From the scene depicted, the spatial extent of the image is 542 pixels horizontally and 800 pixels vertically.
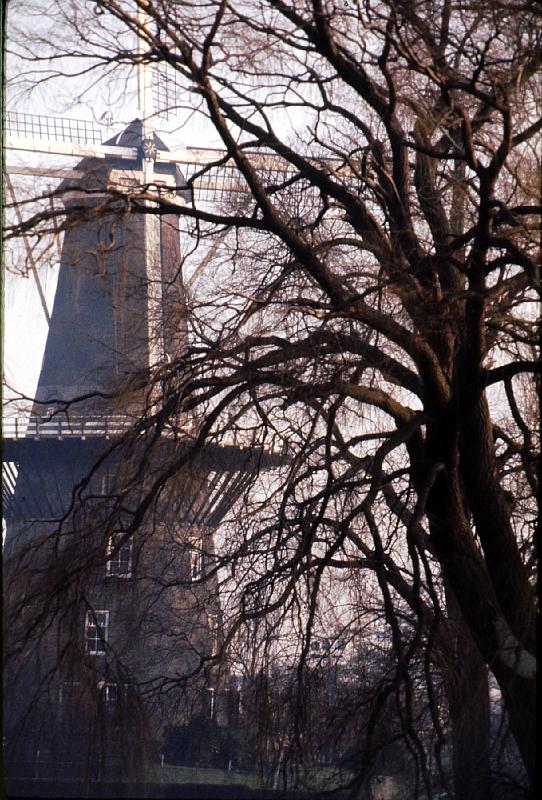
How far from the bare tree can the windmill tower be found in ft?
0.15

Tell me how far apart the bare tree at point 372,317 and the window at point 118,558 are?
55mm

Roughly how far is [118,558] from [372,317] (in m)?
0.84

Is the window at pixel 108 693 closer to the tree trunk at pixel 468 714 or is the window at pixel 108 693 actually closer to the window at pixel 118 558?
the window at pixel 118 558

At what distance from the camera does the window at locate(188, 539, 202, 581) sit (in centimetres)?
240

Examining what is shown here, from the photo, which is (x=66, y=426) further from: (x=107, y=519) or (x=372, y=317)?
(x=372, y=317)

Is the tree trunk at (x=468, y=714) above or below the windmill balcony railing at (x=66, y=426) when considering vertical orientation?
below

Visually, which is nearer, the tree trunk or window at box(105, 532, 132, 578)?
the tree trunk

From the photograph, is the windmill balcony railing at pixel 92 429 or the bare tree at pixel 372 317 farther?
the windmill balcony railing at pixel 92 429

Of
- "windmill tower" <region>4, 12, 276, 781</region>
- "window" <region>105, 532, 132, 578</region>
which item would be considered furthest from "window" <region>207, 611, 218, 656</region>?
"window" <region>105, 532, 132, 578</region>

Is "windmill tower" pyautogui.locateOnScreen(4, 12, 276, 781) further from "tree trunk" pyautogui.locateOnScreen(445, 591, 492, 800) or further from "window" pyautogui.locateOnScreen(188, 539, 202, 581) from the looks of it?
"tree trunk" pyautogui.locateOnScreen(445, 591, 492, 800)

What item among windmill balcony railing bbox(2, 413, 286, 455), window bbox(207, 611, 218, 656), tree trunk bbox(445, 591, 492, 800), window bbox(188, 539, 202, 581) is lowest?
tree trunk bbox(445, 591, 492, 800)

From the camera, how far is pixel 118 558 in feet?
7.93

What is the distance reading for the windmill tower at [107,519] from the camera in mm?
2291

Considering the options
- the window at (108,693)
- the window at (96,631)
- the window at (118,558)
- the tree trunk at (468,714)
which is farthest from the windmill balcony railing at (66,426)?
the tree trunk at (468,714)
